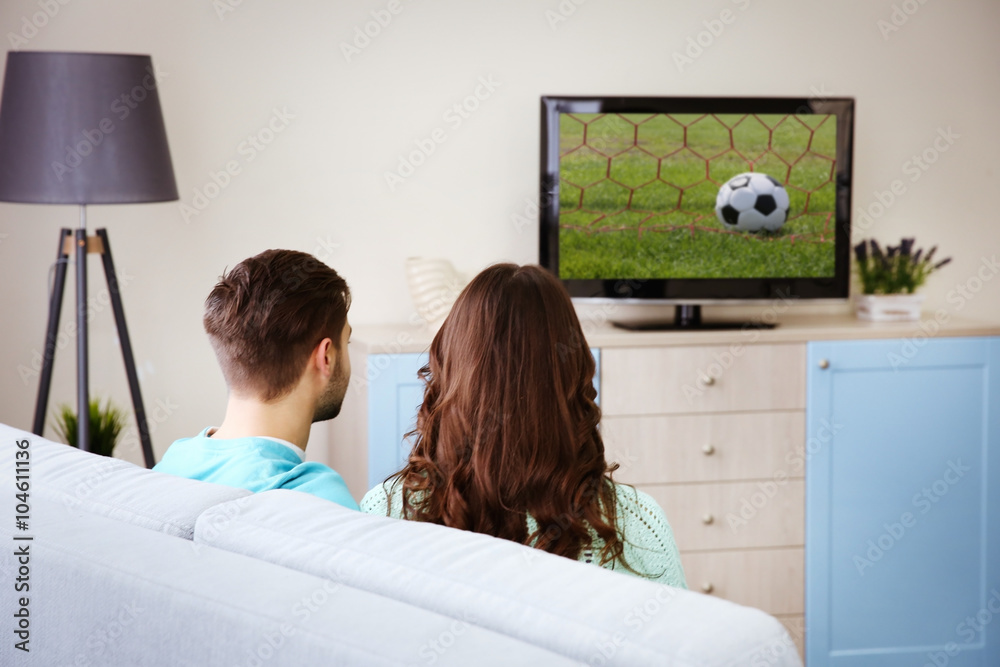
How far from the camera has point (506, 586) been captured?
713 mm

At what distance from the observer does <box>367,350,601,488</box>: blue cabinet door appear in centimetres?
262

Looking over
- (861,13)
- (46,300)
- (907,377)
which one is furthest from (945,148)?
(46,300)

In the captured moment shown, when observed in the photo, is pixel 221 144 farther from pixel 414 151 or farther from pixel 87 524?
pixel 87 524

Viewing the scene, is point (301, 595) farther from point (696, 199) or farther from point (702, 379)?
point (696, 199)

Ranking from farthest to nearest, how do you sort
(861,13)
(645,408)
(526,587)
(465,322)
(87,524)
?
(861,13) < (645,408) < (465,322) < (87,524) < (526,587)

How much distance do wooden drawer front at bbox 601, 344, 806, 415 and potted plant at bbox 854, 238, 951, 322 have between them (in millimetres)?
433

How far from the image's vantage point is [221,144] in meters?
2.90

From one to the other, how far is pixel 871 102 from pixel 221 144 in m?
2.14

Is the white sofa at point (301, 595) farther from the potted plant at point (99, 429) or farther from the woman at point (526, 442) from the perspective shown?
the potted plant at point (99, 429)

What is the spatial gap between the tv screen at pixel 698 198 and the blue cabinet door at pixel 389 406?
490 mm

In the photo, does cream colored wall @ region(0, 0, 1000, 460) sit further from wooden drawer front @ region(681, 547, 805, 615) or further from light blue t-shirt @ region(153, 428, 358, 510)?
light blue t-shirt @ region(153, 428, 358, 510)

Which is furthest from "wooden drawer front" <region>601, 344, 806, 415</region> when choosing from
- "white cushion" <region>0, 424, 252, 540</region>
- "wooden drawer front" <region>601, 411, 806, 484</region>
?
"white cushion" <region>0, 424, 252, 540</region>

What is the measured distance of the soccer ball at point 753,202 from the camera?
116 inches

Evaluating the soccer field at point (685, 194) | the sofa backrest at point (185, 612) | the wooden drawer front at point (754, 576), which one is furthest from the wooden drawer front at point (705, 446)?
the sofa backrest at point (185, 612)
